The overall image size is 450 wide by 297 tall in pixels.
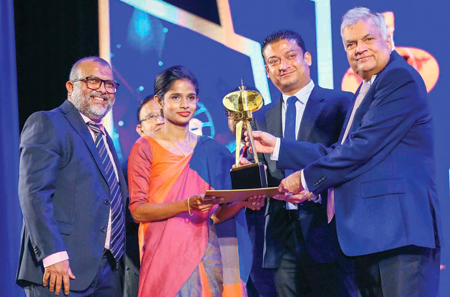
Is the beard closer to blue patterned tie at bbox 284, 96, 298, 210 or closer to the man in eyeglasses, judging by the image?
blue patterned tie at bbox 284, 96, 298, 210

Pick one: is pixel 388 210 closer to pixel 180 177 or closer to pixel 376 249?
pixel 376 249

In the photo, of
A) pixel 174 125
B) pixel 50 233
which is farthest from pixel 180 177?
pixel 50 233

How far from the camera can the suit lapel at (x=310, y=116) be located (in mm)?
2701

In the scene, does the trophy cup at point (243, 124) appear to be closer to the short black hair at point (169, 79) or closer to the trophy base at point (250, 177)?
the trophy base at point (250, 177)

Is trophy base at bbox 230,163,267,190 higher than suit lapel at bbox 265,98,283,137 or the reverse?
the reverse

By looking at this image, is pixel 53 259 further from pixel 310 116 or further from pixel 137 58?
pixel 137 58

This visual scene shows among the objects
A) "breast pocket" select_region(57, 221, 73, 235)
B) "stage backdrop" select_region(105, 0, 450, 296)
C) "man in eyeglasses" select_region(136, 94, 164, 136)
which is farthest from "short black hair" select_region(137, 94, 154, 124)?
"breast pocket" select_region(57, 221, 73, 235)

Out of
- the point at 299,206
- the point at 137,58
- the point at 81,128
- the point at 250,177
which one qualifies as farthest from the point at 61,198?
the point at 137,58

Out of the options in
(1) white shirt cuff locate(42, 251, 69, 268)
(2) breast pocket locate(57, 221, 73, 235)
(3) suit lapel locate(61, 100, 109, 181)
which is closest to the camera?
(1) white shirt cuff locate(42, 251, 69, 268)

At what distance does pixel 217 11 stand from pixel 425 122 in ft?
8.38

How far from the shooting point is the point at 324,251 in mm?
2523

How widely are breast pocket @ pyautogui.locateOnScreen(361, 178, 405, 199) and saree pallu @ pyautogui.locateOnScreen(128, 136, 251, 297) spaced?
0.75 metres

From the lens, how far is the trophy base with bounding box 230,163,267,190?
88.8 inches

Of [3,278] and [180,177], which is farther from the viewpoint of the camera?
[3,278]
